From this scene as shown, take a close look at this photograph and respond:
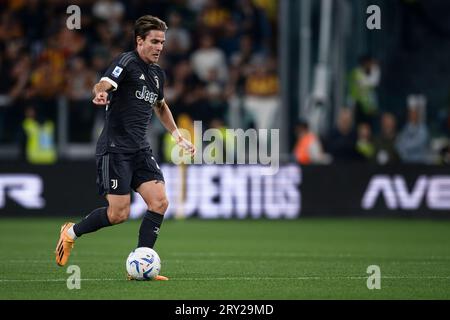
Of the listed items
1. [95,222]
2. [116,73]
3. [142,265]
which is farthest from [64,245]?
[116,73]

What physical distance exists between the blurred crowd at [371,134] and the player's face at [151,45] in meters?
10.4

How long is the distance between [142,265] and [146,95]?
165 centimetres

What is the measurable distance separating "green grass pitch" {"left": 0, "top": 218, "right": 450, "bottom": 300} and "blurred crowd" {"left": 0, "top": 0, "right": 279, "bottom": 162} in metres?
2.02

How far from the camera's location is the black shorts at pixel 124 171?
1057 cm

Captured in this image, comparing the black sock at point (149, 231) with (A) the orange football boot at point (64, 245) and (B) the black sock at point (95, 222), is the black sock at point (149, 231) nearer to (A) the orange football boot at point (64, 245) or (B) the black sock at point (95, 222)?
(B) the black sock at point (95, 222)

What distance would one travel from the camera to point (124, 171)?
1059 centimetres

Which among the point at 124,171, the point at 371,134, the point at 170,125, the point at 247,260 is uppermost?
the point at 170,125

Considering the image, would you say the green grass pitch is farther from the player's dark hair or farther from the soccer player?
the player's dark hair

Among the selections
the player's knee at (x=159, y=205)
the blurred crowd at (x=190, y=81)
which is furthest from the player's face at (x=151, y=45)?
the blurred crowd at (x=190, y=81)

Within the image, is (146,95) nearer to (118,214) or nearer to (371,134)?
(118,214)

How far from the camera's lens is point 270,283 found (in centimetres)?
1023
